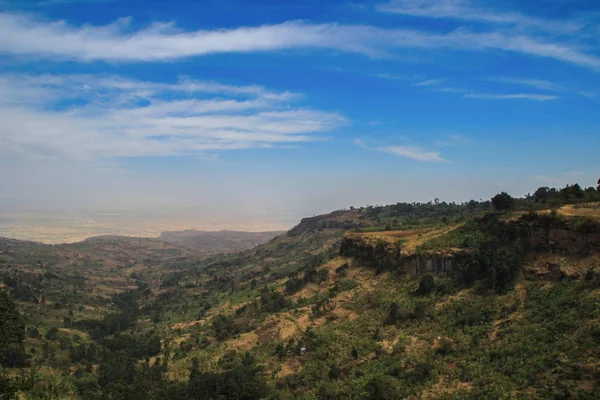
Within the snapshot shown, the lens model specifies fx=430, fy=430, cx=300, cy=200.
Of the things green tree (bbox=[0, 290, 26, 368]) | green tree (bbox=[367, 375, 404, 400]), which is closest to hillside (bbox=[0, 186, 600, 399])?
green tree (bbox=[367, 375, 404, 400])

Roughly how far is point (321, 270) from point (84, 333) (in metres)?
57.6

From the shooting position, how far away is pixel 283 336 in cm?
5888

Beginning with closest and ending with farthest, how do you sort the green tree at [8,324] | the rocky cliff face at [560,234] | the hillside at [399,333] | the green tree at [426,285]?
the hillside at [399,333] < the green tree at [8,324] < the rocky cliff face at [560,234] < the green tree at [426,285]

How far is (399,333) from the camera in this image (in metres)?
50.1

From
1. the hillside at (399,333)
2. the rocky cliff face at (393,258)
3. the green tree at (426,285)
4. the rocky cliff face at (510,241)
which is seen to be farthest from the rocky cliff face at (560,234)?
the green tree at (426,285)

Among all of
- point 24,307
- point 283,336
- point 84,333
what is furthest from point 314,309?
point 24,307

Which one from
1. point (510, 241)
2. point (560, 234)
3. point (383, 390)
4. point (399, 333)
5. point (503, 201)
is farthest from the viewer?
point (503, 201)

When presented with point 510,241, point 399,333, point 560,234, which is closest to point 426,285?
point 399,333

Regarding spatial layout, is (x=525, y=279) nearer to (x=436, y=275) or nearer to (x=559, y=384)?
(x=436, y=275)

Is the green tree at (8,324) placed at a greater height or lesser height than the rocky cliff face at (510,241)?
lesser

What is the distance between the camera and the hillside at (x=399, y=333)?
37.4 m

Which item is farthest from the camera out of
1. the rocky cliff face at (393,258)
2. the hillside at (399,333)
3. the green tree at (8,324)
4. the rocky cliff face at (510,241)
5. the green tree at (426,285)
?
the rocky cliff face at (393,258)

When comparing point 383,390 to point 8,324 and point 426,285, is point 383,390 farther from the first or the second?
point 8,324

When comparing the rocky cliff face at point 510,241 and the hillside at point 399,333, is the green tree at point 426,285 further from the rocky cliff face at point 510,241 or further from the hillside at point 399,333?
the rocky cliff face at point 510,241
